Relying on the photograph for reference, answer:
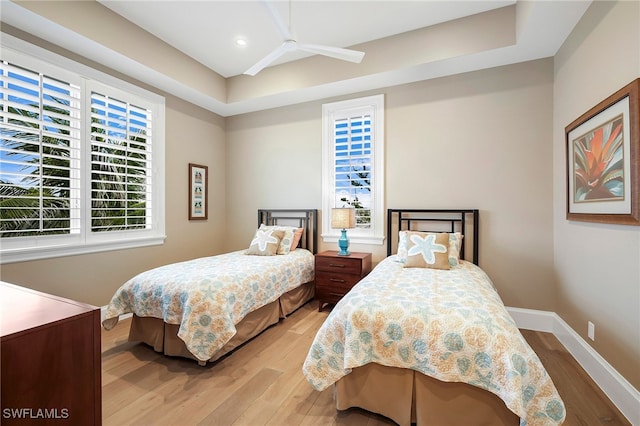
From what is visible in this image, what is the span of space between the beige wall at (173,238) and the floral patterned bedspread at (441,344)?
2634mm

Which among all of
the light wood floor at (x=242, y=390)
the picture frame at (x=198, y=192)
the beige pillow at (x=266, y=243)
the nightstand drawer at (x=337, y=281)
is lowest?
the light wood floor at (x=242, y=390)

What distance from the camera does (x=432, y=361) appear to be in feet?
5.04

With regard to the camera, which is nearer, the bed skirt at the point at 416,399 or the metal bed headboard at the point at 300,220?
the bed skirt at the point at 416,399

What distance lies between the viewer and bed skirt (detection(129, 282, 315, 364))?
2363 millimetres

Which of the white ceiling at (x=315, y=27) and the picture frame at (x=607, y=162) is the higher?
the white ceiling at (x=315, y=27)

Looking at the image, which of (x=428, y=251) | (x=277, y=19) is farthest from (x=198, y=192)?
(x=428, y=251)

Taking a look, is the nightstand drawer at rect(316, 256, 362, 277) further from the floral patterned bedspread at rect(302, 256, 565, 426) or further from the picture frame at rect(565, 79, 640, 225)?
the picture frame at rect(565, 79, 640, 225)

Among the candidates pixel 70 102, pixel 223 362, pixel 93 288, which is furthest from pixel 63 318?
pixel 70 102

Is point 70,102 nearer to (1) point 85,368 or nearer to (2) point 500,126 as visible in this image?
(1) point 85,368

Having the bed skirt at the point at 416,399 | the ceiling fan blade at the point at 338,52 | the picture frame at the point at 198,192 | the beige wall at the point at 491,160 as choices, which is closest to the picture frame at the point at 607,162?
the beige wall at the point at 491,160

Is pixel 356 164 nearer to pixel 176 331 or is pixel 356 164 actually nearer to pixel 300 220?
pixel 300 220

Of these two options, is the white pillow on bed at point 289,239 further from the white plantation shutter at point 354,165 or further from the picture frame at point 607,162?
the picture frame at point 607,162

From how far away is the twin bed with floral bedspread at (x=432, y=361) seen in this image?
139 centimetres

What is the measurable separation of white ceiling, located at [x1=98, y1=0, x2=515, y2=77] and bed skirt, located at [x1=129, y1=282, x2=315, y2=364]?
274 centimetres
